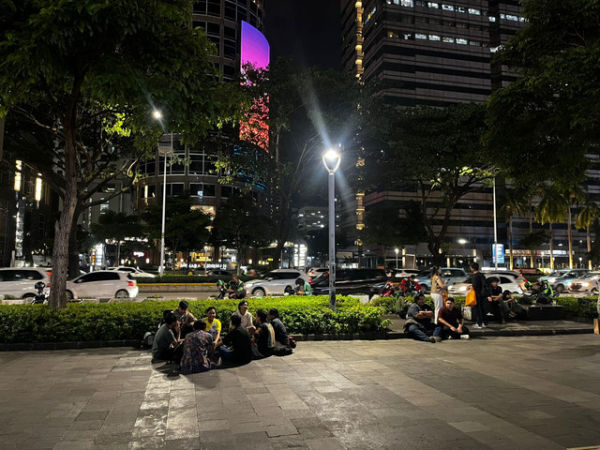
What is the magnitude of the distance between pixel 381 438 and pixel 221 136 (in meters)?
26.0

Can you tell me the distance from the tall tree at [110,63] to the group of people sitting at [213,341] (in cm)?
390

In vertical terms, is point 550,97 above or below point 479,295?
above

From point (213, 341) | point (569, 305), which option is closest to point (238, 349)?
point (213, 341)

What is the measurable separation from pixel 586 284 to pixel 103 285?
29927 millimetres

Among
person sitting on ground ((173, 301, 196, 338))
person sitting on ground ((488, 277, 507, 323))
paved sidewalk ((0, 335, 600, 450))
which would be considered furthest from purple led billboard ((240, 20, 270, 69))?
paved sidewalk ((0, 335, 600, 450))

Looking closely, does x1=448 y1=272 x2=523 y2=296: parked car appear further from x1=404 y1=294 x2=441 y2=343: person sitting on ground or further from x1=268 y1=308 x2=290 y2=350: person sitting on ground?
x1=268 y1=308 x2=290 y2=350: person sitting on ground

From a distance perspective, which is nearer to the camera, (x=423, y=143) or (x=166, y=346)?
(x=166, y=346)

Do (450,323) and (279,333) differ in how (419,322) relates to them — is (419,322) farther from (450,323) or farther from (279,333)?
(279,333)

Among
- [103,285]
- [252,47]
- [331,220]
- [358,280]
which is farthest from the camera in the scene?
[252,47]

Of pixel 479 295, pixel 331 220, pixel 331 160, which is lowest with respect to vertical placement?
pixel 479 295

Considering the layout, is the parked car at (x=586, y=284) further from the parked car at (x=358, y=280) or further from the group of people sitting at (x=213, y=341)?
the group of people sitting at (x=213, y=341)

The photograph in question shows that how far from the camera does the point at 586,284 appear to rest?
97.0 feet

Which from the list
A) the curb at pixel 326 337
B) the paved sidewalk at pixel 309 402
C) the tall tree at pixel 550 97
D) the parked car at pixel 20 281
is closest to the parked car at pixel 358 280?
the tall tree at pixel 550 97

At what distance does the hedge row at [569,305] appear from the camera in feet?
50.9
